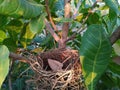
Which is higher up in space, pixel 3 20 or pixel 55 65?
pixel 3 20

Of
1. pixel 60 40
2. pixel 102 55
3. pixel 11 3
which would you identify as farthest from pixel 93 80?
pixel 11 3

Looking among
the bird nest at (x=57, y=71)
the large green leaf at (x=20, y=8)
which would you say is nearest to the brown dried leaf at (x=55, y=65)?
the bird nest at (x=57, y=71)

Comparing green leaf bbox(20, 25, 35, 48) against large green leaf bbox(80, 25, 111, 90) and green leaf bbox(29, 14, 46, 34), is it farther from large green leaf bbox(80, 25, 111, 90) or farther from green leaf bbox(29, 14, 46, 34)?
large green leaf bbox(80, 25, 111, 90)

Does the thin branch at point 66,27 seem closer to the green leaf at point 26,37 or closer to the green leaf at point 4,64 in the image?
the green leaf at point 26,37

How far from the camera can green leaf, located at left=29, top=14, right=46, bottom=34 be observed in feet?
2.50

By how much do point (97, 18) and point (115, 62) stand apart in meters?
0.19

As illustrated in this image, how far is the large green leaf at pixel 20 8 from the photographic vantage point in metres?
0.65

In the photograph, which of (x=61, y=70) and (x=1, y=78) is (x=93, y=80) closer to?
(x=61, y=70)

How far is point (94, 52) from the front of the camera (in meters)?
0.72

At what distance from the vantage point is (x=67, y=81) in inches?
31.2

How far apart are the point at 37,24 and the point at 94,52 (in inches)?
6.9

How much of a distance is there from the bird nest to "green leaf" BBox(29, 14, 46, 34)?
10 cm

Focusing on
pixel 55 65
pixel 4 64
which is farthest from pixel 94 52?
pixel 4 64

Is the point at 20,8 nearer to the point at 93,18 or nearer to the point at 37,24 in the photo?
the point at 37,24
